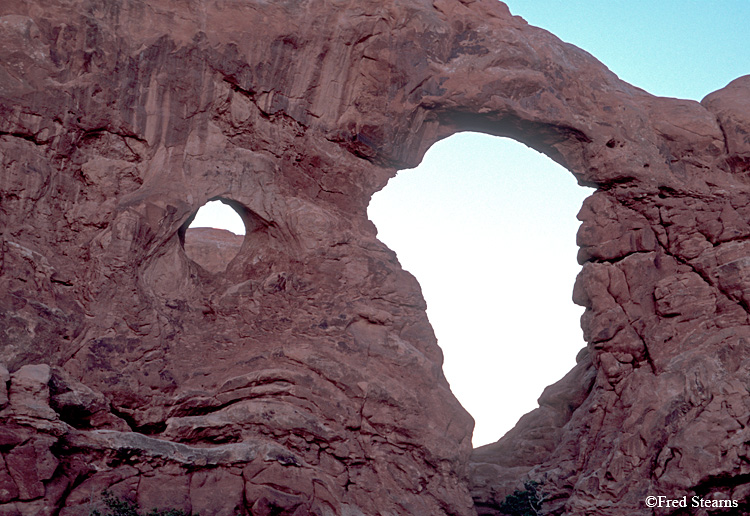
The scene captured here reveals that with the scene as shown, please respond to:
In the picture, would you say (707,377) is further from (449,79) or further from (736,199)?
(449,79)

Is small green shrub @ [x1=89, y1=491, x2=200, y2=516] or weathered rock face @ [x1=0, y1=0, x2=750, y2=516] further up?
weathered rock face @ [x1=0, y1=0, x2=750, y2=516]

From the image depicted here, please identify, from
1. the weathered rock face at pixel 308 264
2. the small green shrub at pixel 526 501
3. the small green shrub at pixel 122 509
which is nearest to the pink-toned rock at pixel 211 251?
the weathered rock face at pixel 308 264

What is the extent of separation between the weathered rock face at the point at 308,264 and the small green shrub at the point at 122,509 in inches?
9.0

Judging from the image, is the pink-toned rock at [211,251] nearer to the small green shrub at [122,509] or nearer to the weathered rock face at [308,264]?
the weathered rock face at [308,264]

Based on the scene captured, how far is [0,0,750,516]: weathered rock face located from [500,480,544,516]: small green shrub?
0.29m

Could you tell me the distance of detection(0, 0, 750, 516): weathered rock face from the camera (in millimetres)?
14664

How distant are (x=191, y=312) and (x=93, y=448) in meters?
3.55

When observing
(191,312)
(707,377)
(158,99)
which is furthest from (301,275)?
(707,377)

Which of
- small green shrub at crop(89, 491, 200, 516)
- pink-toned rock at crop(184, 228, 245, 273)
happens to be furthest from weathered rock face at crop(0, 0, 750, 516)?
pink-toned rock at crop(184, 228, 245, 273)

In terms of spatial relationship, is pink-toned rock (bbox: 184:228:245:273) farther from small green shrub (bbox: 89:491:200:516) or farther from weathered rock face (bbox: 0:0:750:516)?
small green shrub (bbox: 89:491:200:516)

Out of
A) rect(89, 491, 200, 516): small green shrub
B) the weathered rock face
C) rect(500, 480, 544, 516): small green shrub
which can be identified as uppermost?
the weathered rock face

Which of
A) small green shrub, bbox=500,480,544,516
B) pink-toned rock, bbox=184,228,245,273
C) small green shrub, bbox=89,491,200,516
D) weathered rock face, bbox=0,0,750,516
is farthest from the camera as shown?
pink-toned rock, bbox=184,228,245,273

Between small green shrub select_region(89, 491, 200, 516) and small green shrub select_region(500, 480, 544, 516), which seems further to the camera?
small green shrub select_region(500, 480, 544, 516)

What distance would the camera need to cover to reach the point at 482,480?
65.9 ft
